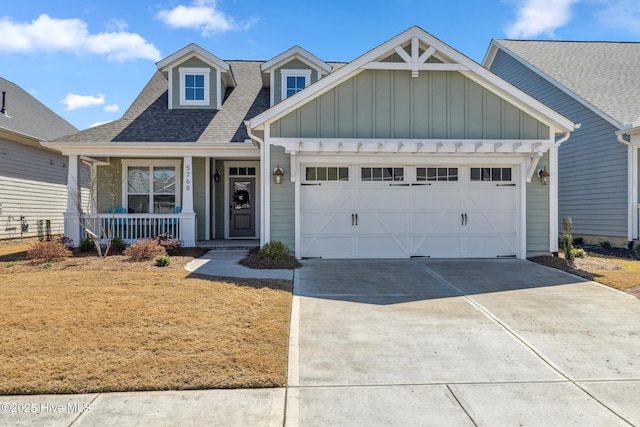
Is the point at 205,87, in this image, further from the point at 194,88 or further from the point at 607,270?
the point at 607,270

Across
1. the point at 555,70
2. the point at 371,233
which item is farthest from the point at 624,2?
the point at 371,233

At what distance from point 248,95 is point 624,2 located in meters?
12.6

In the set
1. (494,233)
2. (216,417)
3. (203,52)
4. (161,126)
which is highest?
(203,52)

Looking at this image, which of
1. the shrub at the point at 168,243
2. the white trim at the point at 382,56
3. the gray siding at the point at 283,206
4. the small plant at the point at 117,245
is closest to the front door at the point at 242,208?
the shrub at the point at 168,243

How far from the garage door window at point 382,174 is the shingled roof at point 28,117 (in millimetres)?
12376

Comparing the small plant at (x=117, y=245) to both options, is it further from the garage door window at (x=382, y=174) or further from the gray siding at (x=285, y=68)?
the garage door window at (x=382, y=174)

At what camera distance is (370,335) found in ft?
14.9

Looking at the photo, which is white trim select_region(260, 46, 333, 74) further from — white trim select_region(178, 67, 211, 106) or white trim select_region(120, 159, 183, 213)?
white trim select_region(120, 159, 183, 213)

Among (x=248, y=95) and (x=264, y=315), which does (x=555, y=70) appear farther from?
(x=264, y=315)

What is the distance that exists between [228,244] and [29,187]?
31.5 feet

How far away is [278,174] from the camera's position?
8914mm

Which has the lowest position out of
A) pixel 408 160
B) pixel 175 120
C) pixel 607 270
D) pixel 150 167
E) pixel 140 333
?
pixel 140 333

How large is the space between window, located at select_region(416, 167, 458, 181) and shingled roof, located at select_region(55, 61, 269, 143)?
5.12m

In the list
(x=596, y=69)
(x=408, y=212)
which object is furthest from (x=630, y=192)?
(x=408, y=212)
